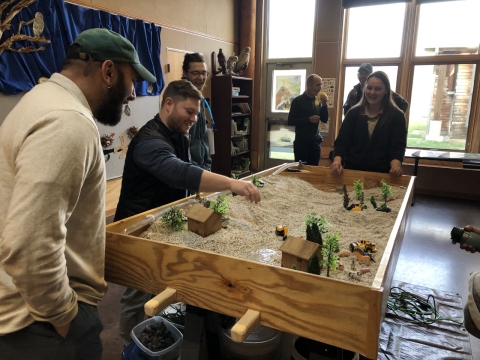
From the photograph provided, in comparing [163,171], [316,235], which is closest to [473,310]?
[316,235]

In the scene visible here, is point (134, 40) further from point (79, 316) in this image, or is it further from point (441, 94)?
point (441, 94)

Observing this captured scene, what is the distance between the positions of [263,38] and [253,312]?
254 inches

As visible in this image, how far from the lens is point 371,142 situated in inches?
110

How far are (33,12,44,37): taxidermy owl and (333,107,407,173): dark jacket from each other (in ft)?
9.03

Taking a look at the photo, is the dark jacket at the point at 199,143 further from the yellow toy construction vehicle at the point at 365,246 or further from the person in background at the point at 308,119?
the person in background at the point at 308,119

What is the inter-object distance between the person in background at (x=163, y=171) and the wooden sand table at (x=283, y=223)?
0.20 m

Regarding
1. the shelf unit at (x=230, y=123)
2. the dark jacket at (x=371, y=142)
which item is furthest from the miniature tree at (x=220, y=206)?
the shelf unit at (x=230, y=123)

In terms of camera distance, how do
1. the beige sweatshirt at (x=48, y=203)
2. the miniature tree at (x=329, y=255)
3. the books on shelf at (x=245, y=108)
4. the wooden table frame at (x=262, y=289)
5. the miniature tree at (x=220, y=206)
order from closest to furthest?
the beige sweatshirt at (x=48, y=203)
the wooden table frame at (x=262, y=289)
the miniature tree at (x=329, y=255)
the miniature tree at (x=220, y=206)
the books on shelf at (x=245, y=108)

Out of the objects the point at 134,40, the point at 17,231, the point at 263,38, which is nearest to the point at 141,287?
the point at 17,231

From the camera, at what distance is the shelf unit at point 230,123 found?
19.4ft

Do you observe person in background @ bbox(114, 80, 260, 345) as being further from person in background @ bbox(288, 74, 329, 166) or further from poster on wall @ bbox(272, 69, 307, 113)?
poster on wall @ bbox(272, 69, 307, 113)

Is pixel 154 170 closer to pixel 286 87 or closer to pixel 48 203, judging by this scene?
pixel 48 203

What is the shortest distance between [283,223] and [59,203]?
1.23m

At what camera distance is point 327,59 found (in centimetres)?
616
